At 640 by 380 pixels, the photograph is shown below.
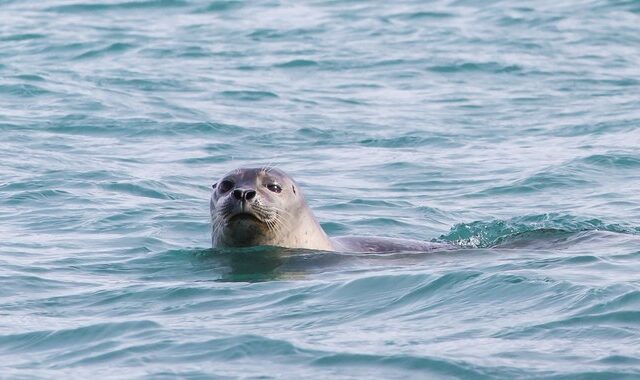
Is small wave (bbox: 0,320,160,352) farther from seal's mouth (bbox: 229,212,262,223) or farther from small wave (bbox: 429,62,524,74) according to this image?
small wave (bbox: 429,62,524,74)

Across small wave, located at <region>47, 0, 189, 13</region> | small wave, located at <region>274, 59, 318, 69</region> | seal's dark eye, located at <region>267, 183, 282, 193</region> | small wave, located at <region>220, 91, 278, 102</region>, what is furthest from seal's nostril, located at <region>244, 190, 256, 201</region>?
small wave, located at <region>47, 0, 189, 13</region>

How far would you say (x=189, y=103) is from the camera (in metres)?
17.7

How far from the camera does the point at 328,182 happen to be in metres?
13.9

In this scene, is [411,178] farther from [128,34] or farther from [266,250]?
[128,34]

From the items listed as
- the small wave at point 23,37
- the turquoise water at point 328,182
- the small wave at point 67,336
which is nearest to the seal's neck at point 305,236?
the turquoise water at point 328,182

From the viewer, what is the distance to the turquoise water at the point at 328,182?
295 inches

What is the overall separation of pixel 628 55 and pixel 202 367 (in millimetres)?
15256

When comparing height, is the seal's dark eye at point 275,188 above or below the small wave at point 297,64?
above

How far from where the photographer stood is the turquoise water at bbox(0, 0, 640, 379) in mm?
7504

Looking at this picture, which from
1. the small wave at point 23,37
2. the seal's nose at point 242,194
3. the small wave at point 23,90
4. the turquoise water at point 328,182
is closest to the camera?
the turquoise water at point 328,182

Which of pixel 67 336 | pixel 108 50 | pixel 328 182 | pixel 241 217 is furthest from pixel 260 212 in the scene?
pixel 108 50

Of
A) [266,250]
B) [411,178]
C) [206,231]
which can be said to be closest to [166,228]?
[206,231]

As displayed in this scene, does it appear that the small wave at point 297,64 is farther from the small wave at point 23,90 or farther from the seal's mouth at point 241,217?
the seal's mouth at point 241,217

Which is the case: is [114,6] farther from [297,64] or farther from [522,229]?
[522,229]
